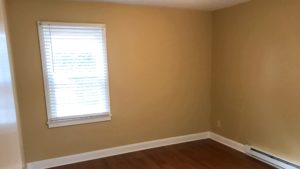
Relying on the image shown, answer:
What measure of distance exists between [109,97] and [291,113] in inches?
102

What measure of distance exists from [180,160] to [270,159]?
1296mm

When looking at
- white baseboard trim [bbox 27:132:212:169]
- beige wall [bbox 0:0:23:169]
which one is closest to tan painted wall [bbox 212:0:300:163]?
white baseboard trim [bbox 27:132:212:169]

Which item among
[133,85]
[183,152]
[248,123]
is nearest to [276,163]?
[248,123]

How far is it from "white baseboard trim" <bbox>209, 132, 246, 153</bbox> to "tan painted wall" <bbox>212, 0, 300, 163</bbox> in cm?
9

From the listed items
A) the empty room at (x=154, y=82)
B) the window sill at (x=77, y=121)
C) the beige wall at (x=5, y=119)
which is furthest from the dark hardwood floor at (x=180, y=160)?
the beige wall at (x=5, y=119)

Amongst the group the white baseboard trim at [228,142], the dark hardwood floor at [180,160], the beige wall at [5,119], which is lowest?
the dark hardwood floor at [180,160]

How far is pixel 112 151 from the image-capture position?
346 cm

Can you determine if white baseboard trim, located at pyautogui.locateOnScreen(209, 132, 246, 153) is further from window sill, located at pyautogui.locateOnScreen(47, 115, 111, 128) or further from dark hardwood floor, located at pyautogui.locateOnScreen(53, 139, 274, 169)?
window sill, located at pyautogui.locateOnScreen(47, 115, 111, 128)

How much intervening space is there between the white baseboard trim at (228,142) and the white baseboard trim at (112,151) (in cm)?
11

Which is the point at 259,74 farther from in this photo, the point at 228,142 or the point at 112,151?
the point at 112,151

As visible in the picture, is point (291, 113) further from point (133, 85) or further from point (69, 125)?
point (69, 125)

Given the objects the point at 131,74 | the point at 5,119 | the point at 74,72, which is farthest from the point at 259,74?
the point at 5,119

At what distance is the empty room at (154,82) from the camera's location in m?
2.84

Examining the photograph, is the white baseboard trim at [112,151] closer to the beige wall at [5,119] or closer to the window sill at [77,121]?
the window sill at [77,121]
